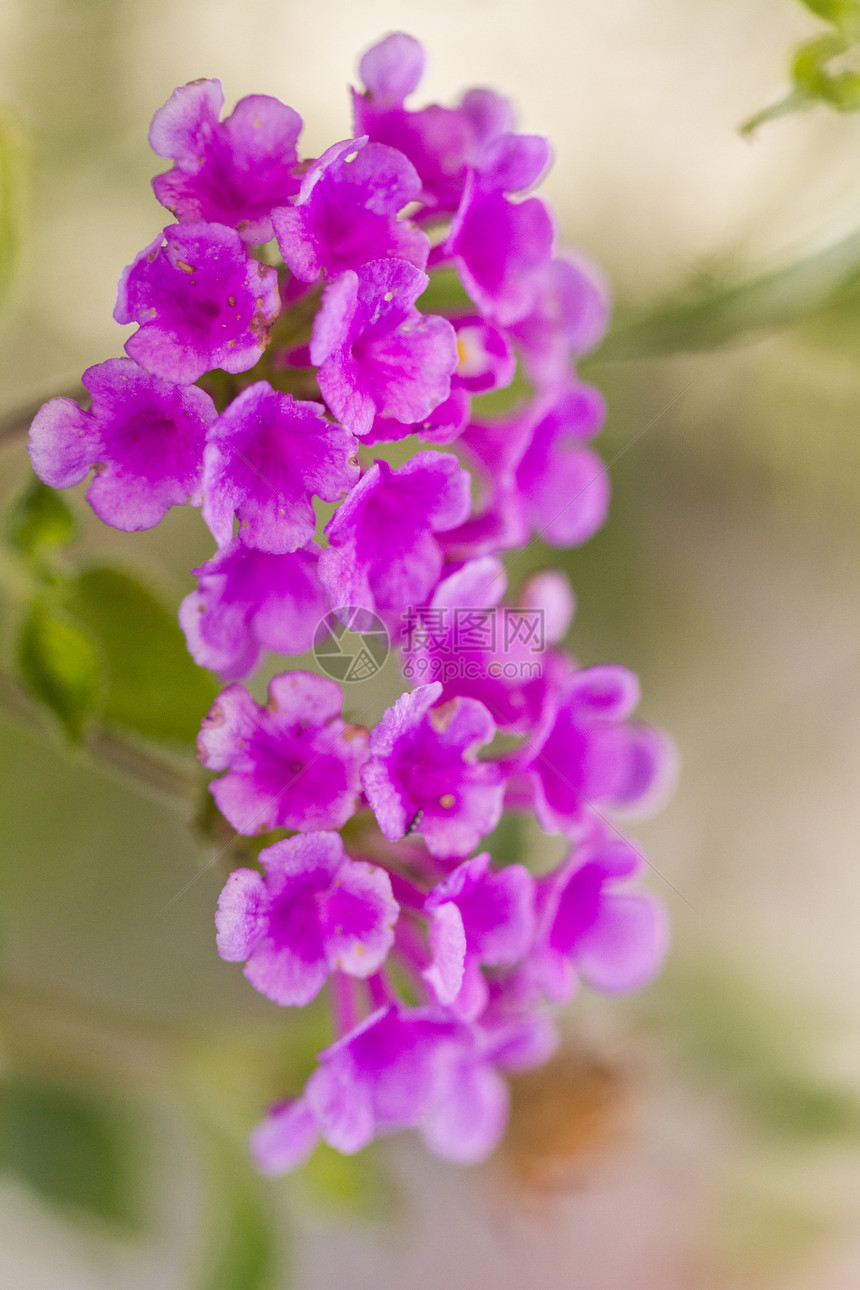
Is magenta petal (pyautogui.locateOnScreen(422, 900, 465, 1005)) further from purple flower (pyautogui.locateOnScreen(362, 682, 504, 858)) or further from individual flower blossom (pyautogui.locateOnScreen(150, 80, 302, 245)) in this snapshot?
individual flower blossom (pyautogui.locateOnScreen(150, 80, 302, 245))

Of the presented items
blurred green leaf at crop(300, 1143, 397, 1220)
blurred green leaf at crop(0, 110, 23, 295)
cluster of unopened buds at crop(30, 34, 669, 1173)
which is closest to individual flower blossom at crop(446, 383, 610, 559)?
cluster of unopened buds at crop(30, 34, 669, 1173)

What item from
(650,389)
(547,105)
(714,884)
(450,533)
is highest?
(547,105)

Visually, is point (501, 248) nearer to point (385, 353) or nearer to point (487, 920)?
point (385, 353)

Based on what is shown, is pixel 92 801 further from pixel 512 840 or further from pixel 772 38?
pixel 772 38

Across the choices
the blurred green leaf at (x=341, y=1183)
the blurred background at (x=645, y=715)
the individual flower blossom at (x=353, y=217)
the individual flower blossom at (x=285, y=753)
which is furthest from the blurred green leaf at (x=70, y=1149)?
the individual flower blossom at (x=353, y=217)

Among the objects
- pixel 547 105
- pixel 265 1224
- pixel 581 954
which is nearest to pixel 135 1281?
pixel 265 1224

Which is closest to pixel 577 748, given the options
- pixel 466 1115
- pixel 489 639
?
pixel 489 639
